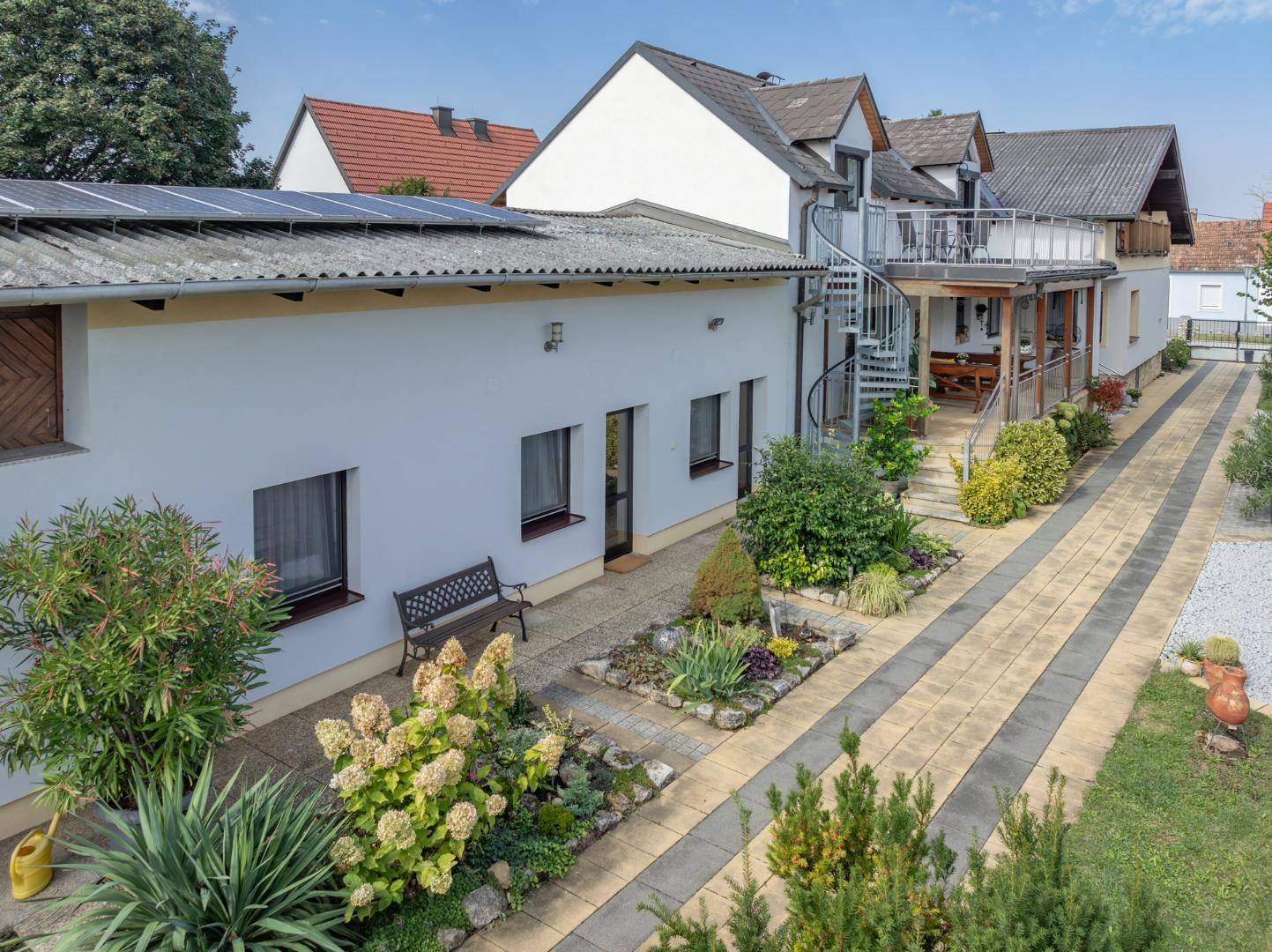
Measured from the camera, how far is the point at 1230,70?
4825 centimetres

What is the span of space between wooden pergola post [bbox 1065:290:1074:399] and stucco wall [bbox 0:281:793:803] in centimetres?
1058

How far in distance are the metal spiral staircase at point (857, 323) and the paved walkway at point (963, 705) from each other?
10.2 ft

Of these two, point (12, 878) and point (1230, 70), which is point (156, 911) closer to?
point (12, 878)

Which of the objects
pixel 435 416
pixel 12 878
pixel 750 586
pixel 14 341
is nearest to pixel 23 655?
pixel 12 878

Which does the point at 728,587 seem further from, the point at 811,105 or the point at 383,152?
the point at 383,152

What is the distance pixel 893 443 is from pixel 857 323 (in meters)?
2.07

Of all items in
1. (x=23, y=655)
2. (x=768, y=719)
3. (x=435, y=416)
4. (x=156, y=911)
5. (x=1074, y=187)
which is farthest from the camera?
(x=1074, y=187)

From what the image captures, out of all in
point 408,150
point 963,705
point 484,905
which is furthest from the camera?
point 408,150

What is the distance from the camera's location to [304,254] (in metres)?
8.25

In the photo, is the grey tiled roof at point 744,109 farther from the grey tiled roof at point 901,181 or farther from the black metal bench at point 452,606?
the black metal bench at point 452,606

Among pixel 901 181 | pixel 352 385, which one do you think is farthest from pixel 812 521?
pixel 901 181

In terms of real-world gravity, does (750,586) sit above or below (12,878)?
above

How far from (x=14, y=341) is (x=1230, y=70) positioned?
184 ft

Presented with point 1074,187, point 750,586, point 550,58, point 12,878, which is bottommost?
point 12,878
